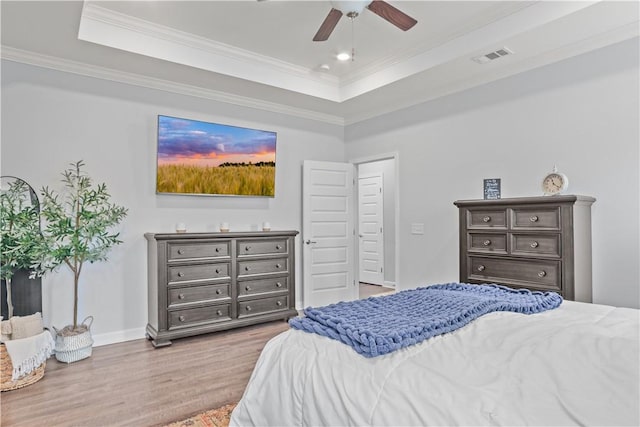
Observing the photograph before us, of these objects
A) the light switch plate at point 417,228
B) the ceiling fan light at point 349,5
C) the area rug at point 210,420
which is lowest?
the area rug at point 210,420

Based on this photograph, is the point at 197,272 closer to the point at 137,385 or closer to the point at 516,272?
the point at 137,385

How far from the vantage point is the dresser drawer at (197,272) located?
382cm

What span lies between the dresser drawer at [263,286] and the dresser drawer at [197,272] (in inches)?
9.3

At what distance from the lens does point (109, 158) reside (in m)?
3.91

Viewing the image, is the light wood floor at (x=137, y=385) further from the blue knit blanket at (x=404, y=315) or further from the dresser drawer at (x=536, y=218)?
the dresser drawer at (x=536, y=218)

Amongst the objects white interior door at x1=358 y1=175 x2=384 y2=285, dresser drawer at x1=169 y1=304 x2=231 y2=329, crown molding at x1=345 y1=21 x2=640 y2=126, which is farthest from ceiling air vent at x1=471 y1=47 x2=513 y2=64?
white interior door at x1=358 y1=175 x2=384 y2=285

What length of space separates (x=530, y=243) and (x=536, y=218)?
200mm

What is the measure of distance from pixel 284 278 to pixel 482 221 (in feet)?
7.30

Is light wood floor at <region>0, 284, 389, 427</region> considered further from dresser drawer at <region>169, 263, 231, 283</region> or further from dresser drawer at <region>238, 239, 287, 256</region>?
dresser drawer at <region>238, 239, 287, 256</region>

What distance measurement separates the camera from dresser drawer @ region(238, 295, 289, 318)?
420 centimetres

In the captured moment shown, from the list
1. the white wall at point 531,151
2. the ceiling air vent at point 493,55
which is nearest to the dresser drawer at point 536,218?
the white wall at point 531,151

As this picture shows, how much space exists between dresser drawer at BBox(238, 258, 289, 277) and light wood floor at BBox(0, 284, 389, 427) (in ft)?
2.36

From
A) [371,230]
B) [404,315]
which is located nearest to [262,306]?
[404,315]

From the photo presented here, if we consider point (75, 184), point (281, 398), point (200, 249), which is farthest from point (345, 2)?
point (75, 184)
